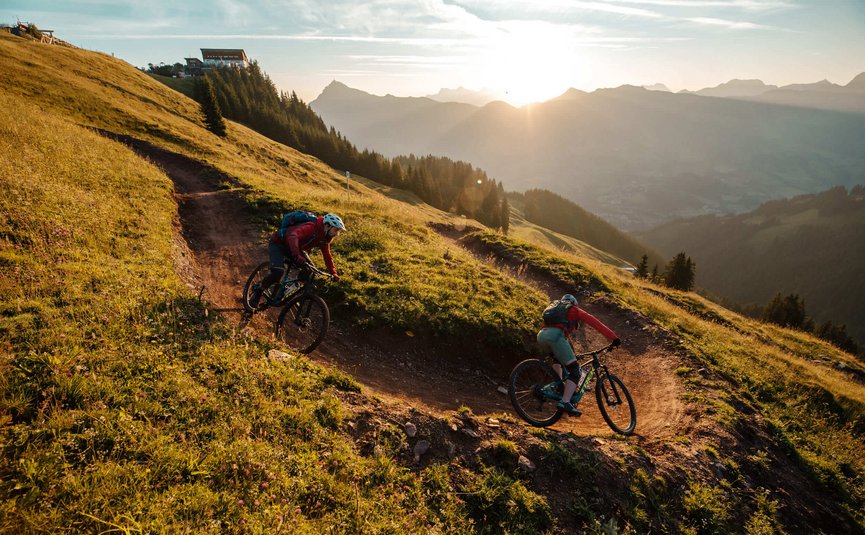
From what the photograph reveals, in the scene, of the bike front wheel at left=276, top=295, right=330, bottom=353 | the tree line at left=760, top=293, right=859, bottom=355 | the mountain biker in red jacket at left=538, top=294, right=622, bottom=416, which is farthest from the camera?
the tree line at left=760, top=293, right=859, bottom=355

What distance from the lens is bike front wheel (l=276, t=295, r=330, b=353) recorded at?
9219mm

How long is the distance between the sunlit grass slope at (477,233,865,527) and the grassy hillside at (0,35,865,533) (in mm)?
79

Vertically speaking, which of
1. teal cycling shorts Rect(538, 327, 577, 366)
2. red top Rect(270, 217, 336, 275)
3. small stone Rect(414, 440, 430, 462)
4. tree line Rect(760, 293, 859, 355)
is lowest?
tree line Rect(760, 293, 859, 355)

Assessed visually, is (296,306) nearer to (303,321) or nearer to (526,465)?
(303,321)

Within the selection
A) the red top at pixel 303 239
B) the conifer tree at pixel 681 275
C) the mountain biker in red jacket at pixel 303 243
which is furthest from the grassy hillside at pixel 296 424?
the conifer tree at pixel 681 275

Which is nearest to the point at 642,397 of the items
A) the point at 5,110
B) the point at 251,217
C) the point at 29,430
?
the point at 29,430

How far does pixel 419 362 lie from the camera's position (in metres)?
10.7

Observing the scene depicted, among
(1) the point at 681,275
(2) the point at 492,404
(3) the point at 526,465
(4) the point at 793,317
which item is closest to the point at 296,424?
(3) the point at 526,465

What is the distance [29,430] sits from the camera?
14.4 feet

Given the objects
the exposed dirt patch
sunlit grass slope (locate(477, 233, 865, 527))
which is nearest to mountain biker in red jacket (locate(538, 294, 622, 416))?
the exposed dirt patch

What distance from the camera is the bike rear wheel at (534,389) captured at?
29.3 feet

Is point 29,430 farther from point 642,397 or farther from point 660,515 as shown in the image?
point 642,397

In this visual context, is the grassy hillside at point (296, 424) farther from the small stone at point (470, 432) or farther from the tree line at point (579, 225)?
the tree line at point (579, 225)

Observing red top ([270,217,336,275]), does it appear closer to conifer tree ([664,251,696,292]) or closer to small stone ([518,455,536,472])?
small stone ([518,455,536,472])
